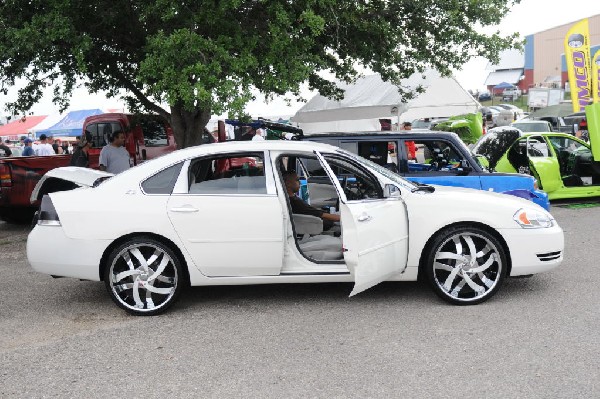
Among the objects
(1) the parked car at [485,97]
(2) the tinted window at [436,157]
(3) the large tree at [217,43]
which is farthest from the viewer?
(1) the parked car at [485,97]

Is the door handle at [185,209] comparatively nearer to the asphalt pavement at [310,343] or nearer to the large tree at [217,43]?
the asphalt pavement at [310,343]

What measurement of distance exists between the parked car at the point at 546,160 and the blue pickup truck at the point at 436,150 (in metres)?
4.03

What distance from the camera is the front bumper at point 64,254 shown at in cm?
547

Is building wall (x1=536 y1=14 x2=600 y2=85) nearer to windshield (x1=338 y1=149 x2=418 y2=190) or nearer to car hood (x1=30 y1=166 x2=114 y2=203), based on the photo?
windshield (x1=338 y1=149 x2=418 y2=190)

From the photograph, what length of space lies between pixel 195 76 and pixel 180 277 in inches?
187

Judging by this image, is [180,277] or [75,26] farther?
[75,26]

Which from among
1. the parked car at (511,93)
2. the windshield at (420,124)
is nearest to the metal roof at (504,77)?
the parked car at (511,93)

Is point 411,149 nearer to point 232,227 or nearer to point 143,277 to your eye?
point 232,227

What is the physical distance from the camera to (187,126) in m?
13.1

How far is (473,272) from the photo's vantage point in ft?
18.1

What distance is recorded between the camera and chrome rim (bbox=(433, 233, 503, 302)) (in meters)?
5.50

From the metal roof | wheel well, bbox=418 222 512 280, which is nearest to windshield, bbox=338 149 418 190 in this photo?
wheel well, bbox=418 222 512 280

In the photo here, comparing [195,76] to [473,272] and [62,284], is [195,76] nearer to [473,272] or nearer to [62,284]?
[62,284]

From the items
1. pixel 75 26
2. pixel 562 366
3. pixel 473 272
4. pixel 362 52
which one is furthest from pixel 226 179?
pixel 362 52
